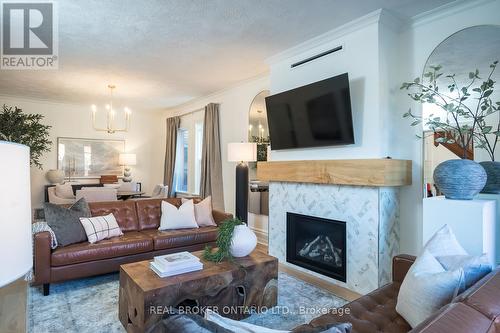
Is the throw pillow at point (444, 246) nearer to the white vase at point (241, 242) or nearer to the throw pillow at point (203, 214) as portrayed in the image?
the white vase at point (241, 242)

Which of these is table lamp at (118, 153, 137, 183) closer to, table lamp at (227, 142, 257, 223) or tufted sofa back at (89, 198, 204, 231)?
tufted sofa back at (89, 198, 204, 231)

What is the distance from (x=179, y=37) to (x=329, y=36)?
165cm

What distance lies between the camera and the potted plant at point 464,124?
1921 millimetres

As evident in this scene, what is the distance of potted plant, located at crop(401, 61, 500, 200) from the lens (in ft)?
6.30

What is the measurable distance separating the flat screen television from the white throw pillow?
1424 mm

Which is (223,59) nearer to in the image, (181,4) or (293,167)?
(181,4)

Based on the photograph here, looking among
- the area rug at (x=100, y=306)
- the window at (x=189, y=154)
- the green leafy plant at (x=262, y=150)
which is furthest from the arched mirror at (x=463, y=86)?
the window at (x=189, y=154)

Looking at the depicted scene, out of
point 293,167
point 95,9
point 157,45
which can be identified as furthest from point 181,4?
point 293,167


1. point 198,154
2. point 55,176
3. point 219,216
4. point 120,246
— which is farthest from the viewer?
point 198,154

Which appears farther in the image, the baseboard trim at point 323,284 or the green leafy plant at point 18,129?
the green leafy plant at point 18,129

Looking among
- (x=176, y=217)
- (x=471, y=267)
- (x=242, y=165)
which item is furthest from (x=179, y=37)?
(x=471, y=267)

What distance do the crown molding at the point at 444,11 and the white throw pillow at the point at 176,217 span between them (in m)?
3.30

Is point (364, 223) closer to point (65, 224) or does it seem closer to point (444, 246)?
point (444, 246)

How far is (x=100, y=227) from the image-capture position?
334cm
